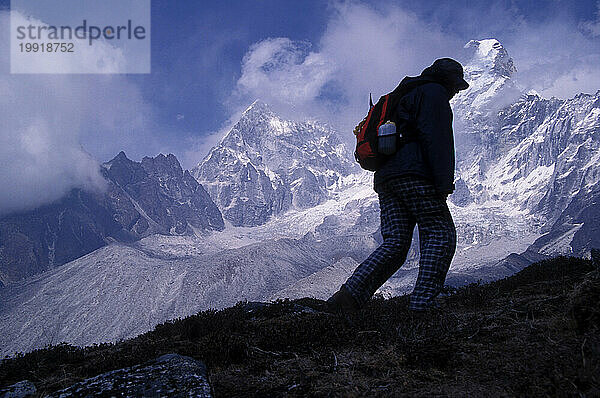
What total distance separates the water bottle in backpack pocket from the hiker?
12cm

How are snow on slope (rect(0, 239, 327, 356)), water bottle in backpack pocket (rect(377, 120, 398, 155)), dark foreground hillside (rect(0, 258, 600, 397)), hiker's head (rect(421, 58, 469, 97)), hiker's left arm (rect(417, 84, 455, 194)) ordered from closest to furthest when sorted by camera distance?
dark foreground hillside (rect(0, 258, 600, 397)) → hiker's left arm (rect(417, 84, 455, 194)) → water bottle in backpack pocket (rect(377, 120, 398, 155)) → hiker's head (rect(421, 58, 469, 97)) → snow on slope (rect(0, 239, 327, 356))

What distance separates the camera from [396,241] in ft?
14.3

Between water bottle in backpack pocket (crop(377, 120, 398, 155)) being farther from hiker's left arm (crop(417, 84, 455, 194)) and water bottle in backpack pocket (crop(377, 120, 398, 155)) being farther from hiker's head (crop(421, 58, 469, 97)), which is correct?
hiker's head (crop(421, 58, 469, 97))

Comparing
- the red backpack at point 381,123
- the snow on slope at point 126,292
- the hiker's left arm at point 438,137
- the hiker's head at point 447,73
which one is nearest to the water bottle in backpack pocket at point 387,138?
the red backpack at point 381,123

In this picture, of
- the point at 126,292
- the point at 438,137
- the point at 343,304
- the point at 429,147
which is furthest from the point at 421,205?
the point at 126,292

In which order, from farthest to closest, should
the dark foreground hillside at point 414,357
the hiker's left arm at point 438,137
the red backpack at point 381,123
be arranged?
the red backpack at point 381,123, the hiker's left arm at point 438,137, the dark foreground hillside at point 414,357

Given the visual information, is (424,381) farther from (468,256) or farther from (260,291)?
(468,256)

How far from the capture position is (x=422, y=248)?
4293mm

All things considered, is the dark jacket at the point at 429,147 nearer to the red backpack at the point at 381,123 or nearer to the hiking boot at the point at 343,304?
the red backpack at the point at 381,123

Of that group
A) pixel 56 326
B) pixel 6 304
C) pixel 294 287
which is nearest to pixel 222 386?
pixel 294 287

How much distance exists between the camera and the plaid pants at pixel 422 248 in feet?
13.7

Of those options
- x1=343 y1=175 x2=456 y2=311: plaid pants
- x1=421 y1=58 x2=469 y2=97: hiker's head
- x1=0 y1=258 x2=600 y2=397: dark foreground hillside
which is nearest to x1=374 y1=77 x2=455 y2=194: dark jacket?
x1=343 y1=175 x2=456 y2=311: plaid pants

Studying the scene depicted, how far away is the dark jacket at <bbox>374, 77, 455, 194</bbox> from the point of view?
4.16m

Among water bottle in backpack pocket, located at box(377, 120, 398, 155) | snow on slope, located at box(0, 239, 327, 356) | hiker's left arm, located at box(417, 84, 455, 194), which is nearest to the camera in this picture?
hiker's left arm, located at box(417, 84, 455, 194)
